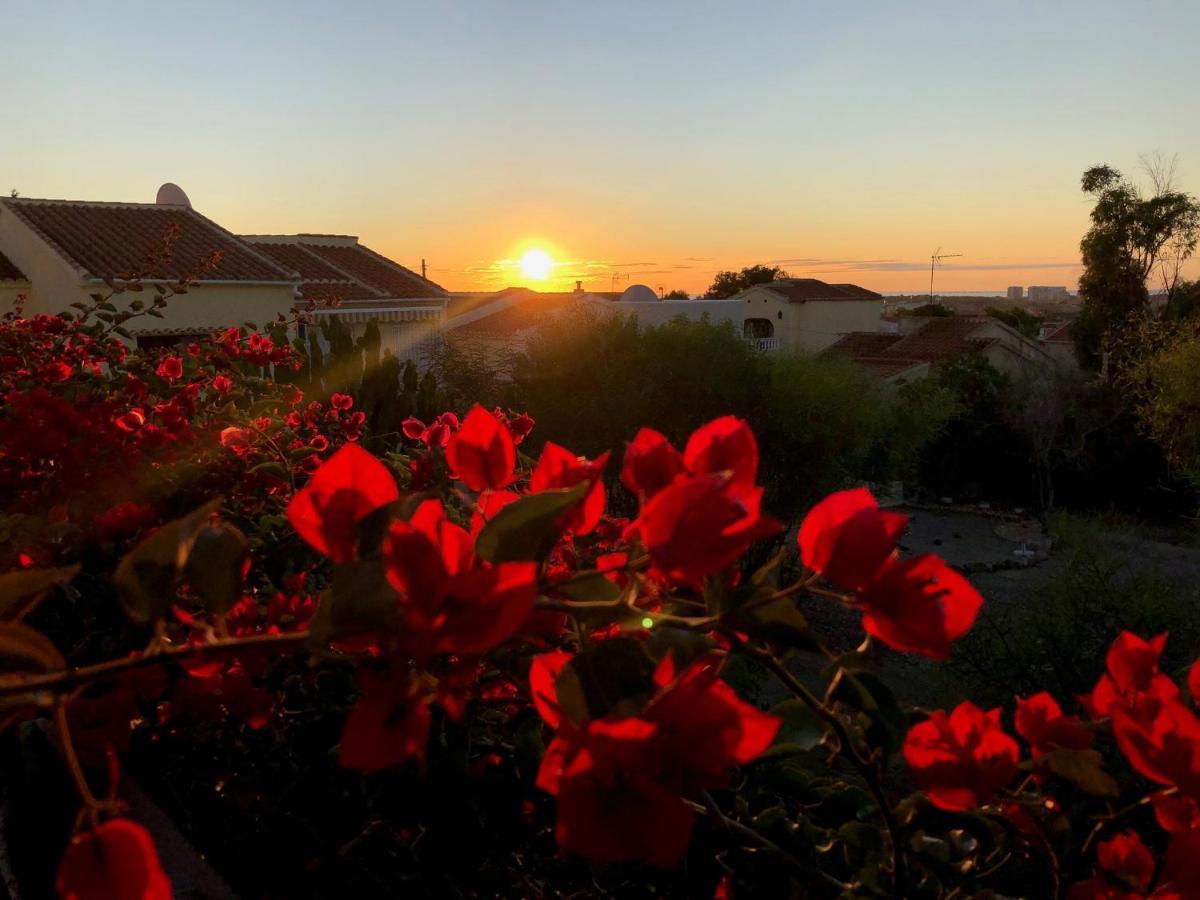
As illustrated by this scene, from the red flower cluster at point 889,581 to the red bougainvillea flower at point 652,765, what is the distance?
9cm

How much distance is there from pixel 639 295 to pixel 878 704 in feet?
77.5

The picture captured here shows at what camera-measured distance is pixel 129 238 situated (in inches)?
528

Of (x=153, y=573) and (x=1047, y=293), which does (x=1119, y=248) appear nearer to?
(x=153, y=573)

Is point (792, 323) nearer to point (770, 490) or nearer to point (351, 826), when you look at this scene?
point (770, 490)

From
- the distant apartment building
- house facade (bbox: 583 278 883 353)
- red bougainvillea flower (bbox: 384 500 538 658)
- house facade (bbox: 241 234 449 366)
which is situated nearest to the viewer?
red bougainvillea flower (bbox: 384 500 538 658)

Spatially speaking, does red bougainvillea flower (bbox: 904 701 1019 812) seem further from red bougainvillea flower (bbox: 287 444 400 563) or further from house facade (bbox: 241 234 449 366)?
house facade (bbox: 241 234 449 366)

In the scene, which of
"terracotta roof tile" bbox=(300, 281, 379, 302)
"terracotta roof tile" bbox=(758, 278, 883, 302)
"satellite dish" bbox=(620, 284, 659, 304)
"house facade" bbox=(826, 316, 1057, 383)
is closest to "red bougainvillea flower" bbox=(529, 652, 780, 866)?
"terracotta roof tile" bbox=(300, 281, 379, 302)

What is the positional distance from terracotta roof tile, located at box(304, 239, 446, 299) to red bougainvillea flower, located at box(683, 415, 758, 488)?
1673 centimetres

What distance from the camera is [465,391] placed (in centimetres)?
1212

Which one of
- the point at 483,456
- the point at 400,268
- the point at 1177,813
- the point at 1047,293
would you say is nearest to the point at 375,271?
the point at 400,268

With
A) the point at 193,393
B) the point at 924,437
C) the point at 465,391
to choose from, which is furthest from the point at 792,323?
the point at 193,393

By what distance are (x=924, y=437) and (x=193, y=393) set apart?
42.6ft

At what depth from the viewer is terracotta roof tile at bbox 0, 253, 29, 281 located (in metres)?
12.5

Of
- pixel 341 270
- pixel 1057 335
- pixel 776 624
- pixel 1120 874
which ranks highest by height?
pixel 341 270
